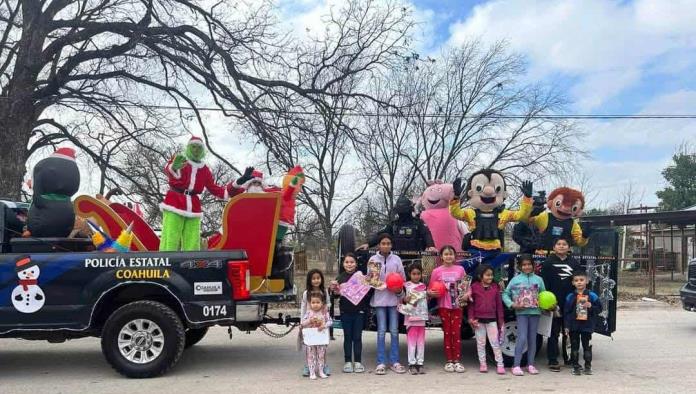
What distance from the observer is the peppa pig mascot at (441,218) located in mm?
8234

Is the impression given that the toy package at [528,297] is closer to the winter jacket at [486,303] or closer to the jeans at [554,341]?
the winter jacket at [486,303]

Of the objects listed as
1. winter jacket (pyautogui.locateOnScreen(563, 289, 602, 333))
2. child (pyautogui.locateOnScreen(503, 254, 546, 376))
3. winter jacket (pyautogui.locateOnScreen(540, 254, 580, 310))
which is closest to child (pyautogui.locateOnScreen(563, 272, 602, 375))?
winter jacket (pyautogui.locateOnScreen(563, 289, 602, 333))

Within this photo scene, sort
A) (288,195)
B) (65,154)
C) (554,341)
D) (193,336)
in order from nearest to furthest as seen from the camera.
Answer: (554,341) < (65,154) < (288,195) < (193,336)

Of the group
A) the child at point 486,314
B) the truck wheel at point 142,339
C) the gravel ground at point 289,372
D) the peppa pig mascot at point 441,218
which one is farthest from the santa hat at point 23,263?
the peppa pig mascot at point 441,218

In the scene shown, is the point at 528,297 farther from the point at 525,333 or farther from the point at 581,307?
the point at 581,307

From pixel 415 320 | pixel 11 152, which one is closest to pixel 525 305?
pixel 415 320

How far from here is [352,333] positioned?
6516 millimetres

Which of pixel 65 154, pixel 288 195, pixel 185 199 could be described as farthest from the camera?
pixel 288 195

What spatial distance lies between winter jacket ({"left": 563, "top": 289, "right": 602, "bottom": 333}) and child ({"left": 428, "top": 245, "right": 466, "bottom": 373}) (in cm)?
114

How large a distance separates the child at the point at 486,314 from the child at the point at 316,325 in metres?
1.63

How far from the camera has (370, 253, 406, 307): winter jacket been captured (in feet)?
21.3

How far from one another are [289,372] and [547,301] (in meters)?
2.92

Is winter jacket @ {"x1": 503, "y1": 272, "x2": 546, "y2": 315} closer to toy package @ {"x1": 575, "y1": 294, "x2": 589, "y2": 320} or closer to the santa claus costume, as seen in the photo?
toy package @ {"x1": 575, "y1": 294, "x2": 589, "y2": 320}

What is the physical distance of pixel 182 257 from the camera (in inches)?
245
